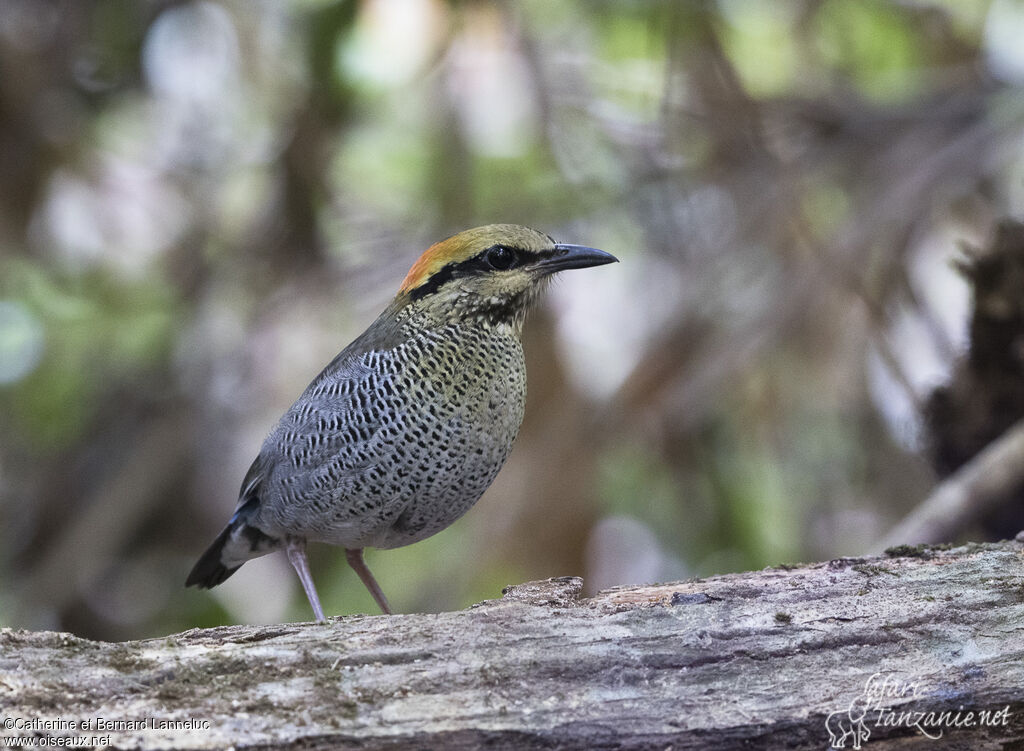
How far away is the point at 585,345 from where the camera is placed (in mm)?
8812

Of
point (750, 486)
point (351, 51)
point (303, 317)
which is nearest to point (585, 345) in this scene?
point (750, 486)

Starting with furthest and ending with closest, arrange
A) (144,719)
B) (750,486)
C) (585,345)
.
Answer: (585,345), (750,486), (144,719)

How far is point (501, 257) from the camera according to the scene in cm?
453

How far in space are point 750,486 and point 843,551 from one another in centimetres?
92

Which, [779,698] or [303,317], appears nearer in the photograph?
[779,698]

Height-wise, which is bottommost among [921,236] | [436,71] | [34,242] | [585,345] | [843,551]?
[843,551]

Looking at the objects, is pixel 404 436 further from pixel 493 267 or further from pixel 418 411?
pixel 493 267

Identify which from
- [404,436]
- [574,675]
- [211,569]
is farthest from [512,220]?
[574,675]

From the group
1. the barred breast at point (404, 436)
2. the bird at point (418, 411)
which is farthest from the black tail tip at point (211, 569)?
the barred breast at point (404, 436)

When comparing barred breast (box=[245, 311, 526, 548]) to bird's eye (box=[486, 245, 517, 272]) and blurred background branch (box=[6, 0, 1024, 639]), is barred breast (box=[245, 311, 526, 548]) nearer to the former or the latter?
bird's eye (box=[486, 245, 517, 272])

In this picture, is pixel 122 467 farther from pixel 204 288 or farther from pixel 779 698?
pixel 779 698

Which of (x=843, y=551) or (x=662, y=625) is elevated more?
(x=662, y=625)

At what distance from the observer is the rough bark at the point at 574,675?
3008mm

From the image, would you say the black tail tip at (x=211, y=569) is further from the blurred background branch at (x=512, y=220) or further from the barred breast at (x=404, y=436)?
the blurred background branch at (x=512, y=220)
